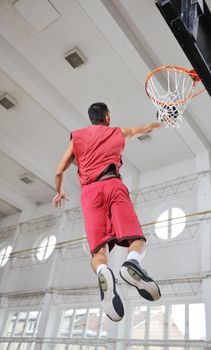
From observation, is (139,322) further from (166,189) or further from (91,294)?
(166,189)

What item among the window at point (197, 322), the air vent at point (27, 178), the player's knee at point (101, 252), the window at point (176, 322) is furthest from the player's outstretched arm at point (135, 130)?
the air vent at point (27, 178)

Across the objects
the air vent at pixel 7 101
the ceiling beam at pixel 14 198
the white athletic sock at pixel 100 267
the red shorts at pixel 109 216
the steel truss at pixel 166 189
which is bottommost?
the white athletic sock at pixel 100 267

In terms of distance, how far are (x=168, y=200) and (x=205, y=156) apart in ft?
5.08

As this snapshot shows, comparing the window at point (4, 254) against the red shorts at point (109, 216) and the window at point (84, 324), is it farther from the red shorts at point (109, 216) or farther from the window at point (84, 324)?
the red shorts at point (109, 216)

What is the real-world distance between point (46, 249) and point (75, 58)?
271 inches

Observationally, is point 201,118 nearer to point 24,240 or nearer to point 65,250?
point 65,250

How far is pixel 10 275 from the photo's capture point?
12281 mm

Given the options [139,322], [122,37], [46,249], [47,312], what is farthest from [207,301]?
[46,249]

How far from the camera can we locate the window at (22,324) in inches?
425

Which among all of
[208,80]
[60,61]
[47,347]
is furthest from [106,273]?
[47,347]

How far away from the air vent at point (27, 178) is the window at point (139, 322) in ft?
19.7

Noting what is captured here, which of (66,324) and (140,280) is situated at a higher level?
(66,324)

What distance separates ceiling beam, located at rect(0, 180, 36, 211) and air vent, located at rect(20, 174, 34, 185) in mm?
761

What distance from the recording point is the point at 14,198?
42.9 ft
